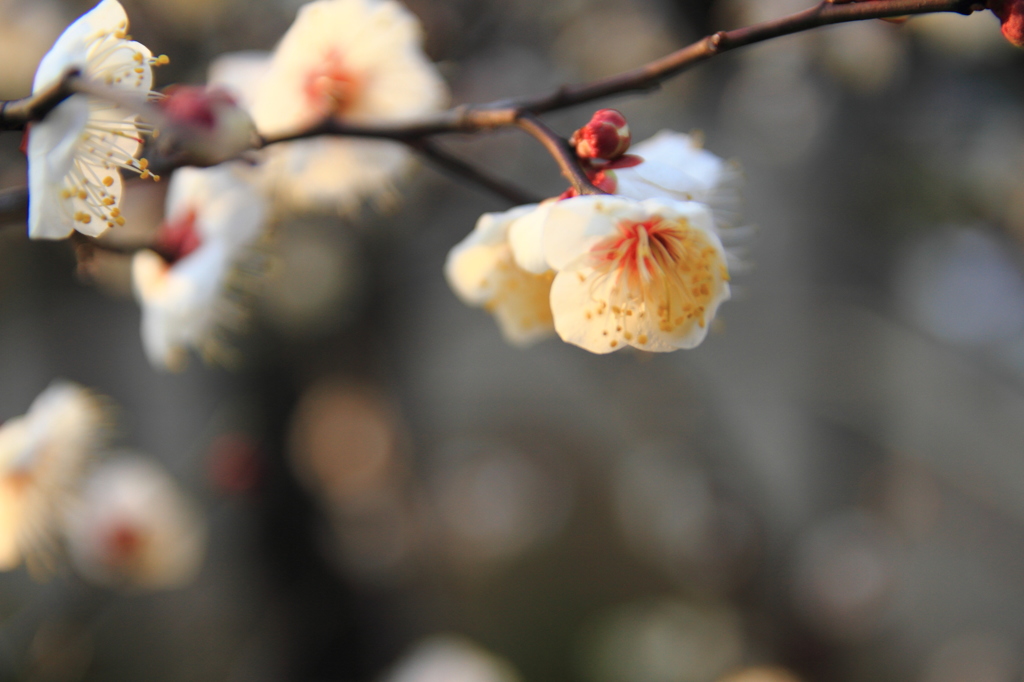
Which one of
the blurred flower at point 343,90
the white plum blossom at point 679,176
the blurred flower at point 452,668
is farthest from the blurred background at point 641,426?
the white plum blossom at point 679,176

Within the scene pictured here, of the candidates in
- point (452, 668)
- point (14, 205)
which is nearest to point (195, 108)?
point (14, 205)

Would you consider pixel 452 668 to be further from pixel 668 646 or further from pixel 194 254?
pixel 668 646

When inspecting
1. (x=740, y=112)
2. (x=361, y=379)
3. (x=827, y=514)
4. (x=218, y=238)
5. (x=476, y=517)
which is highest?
(x=218, y=238)

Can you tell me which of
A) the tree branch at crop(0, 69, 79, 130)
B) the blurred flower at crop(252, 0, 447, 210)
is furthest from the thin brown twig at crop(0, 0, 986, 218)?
the blurred flower at crop(252, 0, 447, 210)

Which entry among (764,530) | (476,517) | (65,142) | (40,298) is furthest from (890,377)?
(40,298)

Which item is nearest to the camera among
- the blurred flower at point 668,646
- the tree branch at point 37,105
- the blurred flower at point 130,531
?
the tree branch at point 37,105

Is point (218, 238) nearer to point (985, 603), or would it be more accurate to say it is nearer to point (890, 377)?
point (985, 603)

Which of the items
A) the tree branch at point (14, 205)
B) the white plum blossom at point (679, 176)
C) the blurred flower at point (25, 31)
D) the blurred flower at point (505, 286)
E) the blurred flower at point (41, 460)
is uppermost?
the white plum blossom at point (679, 176)

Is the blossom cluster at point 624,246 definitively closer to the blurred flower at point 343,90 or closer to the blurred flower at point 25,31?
the blurred flower at point 343,90

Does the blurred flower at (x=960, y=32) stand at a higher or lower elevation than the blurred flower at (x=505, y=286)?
higher
